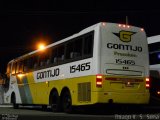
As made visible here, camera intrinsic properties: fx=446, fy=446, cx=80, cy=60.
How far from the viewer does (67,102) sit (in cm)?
1895

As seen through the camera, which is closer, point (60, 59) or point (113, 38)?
point (113, 38)

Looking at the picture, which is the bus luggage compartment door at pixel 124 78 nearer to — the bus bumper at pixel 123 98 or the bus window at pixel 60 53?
the bus bumper at pixel 123 98

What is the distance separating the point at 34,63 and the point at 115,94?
25.3 feet

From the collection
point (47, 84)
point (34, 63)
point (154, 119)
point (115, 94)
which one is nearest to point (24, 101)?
point (34, 63)

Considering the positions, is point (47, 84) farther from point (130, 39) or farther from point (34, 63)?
point (130, 39)

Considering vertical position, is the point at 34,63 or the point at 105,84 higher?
the point at 34,63

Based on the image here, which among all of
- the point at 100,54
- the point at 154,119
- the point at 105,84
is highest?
the point at 100,54

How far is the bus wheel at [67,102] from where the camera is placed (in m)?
18.7

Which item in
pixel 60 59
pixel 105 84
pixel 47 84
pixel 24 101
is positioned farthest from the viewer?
pixel 24 101

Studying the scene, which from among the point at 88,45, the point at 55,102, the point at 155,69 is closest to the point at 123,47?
the point at 88,45

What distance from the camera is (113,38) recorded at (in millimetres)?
17219

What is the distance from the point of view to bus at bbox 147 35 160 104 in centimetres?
2234

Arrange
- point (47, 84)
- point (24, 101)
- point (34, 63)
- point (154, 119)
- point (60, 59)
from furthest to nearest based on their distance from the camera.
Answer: point (24, 101), point (34, 63), point (47, 84), point (60, 59), point (154, 119)

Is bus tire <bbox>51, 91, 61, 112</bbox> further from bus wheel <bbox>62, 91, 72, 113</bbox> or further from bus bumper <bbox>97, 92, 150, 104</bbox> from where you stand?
bus bumper <bbox>97, 92, 150, 104</bbox>
